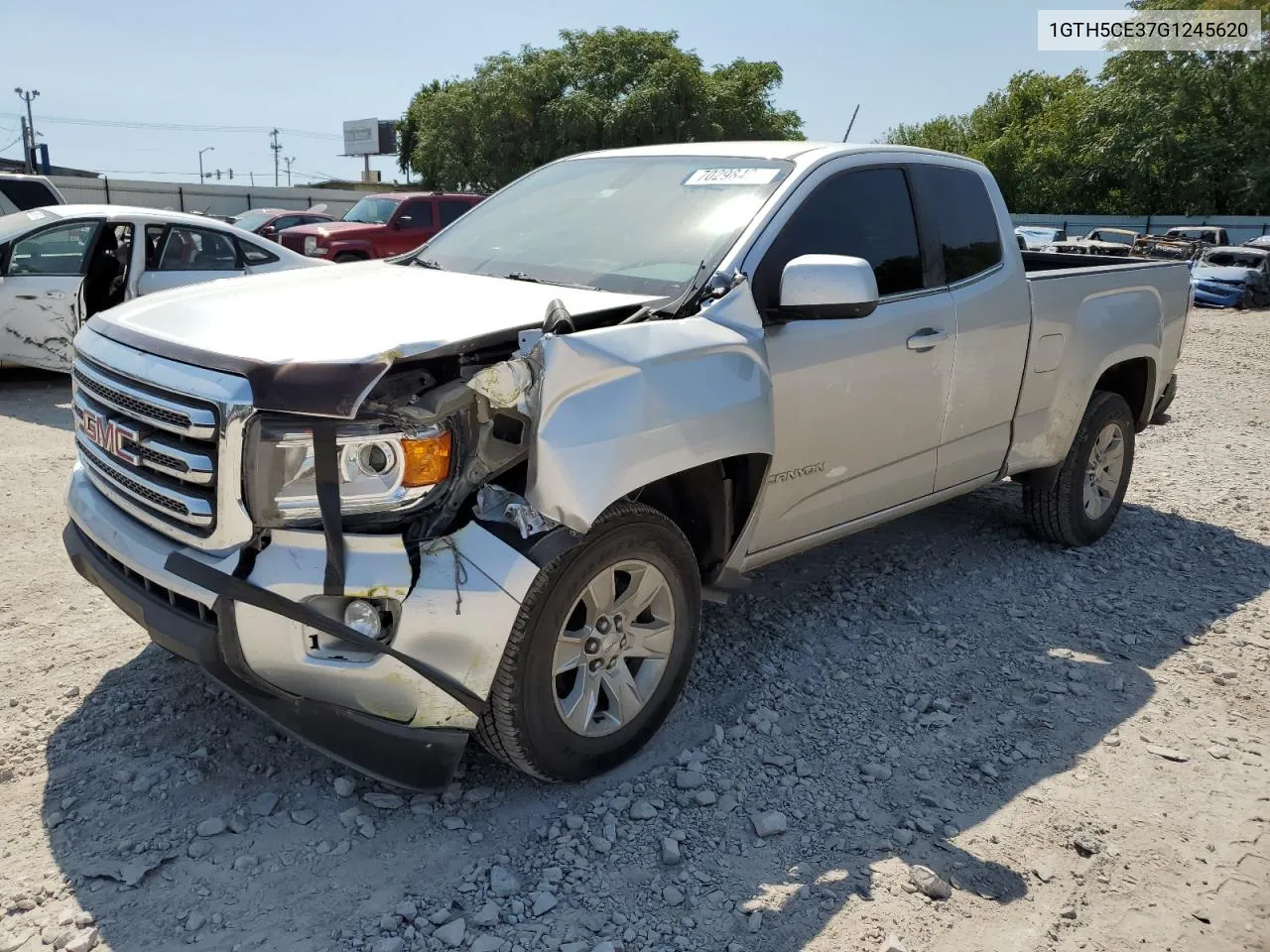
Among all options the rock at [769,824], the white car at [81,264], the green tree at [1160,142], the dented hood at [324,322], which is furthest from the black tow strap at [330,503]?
the green tree at [1160,142]

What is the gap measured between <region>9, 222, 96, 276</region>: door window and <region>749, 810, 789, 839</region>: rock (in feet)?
25.5

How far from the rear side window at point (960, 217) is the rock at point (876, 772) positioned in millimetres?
2018

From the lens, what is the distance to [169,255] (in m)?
8.82

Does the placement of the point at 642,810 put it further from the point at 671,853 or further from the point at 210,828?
the point at 210,828

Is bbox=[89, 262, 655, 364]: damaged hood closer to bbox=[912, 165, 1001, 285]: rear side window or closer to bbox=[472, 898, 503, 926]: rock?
bbox=[472, 898, 503, 926]: rock

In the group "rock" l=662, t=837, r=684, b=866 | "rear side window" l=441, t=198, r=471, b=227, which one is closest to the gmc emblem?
"rock" l=662, t=837, r=684, b=866

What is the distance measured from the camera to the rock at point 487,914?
102 inches

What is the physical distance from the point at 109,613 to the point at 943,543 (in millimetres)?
4001

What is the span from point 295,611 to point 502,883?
888 mm

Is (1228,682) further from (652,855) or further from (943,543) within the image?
(652,855)

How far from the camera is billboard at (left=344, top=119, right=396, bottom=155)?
7375 cm

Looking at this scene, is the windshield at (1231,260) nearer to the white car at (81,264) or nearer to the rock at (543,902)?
the white car at (81,264)

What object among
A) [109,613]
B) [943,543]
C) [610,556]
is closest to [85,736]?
[109,613]

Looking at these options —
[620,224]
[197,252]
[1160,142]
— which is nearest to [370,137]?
[1160,142]
